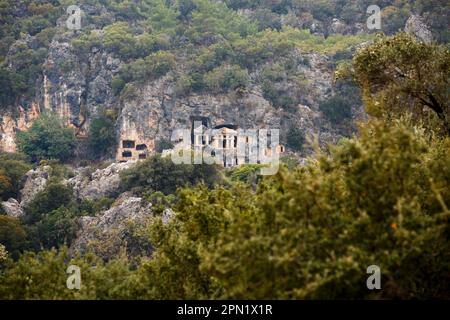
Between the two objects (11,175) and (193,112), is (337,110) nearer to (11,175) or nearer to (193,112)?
(193,112)

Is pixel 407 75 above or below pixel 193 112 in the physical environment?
below

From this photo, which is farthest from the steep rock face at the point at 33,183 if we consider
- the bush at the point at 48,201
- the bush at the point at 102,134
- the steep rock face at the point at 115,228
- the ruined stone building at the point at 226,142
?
the ruined stone building at the point at 226,142

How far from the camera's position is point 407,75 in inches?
1255

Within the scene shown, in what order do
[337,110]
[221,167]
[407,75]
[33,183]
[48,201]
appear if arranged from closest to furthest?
[407,75], [48,201], [33,183], [221,167], [337,110]

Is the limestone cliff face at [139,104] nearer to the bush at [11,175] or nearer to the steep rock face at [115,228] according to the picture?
the bush at [11,175]

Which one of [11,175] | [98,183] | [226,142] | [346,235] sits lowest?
[346,235]

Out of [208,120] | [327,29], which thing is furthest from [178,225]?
[327,29]

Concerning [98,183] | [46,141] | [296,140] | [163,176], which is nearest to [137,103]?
[46,141]

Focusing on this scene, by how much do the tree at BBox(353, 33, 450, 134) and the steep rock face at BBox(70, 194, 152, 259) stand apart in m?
27.9

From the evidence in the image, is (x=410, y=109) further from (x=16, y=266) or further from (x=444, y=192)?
(x=16, y=266)

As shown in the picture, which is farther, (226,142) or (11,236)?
(226,142)

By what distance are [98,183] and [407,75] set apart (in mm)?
45139

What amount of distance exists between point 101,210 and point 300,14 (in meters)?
60.8

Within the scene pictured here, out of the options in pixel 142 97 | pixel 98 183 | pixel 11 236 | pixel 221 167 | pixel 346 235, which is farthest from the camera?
pixel 142 97
